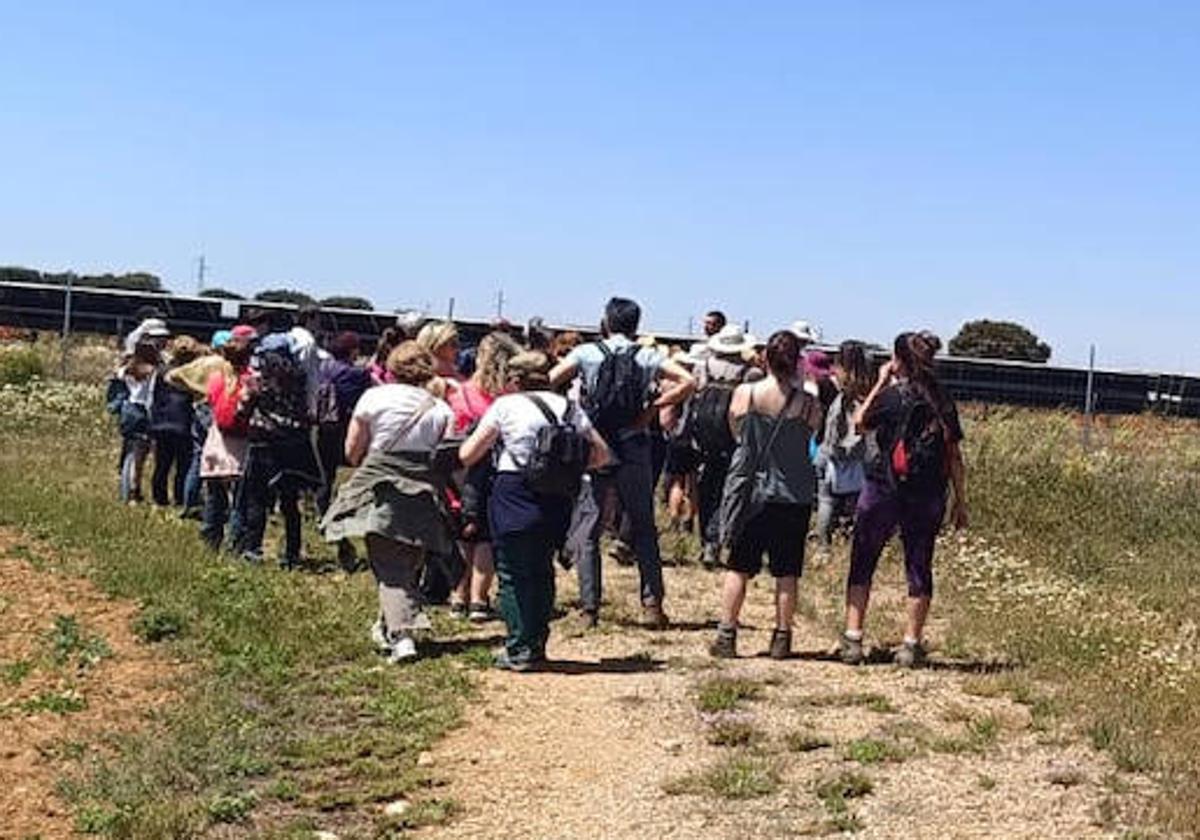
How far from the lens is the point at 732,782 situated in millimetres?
6730

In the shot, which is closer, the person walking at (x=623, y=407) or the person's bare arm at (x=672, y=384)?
the person walking at (x=623, y=407)

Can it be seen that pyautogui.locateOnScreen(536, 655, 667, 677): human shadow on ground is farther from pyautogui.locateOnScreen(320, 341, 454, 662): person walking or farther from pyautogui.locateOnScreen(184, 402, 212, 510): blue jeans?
pyautogui.locateOnScreen(184, 402, 212, 510): blue jeans

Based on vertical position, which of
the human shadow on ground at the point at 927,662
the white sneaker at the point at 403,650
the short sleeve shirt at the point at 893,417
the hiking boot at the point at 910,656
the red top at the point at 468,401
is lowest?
the white sneaker at the point at 403,650

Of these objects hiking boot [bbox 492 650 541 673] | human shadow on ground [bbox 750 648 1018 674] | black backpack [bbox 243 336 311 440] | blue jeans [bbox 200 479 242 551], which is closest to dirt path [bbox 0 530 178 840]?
blue jeans [bbox 200 479 242 551]

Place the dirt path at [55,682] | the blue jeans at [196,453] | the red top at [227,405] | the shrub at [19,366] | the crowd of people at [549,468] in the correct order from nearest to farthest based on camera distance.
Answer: the dirt path at [55,682], the crowd of people at [549,468], the red top at [227,405], the blue jeans at [196,453], the shrub at [19,366]

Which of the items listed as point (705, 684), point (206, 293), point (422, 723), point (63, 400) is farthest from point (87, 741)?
point (206, 293)

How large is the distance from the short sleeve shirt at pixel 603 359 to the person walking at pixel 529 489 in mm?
913

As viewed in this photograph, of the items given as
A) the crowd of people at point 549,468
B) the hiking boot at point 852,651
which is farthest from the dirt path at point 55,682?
the hiking boot at point 852,651

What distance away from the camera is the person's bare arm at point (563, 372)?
9298 mm

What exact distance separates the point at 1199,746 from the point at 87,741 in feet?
16.7

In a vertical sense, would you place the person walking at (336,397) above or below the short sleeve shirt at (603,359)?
below

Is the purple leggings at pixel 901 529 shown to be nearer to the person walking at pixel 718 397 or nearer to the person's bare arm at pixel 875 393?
the person's bare arm at pixel 875 393

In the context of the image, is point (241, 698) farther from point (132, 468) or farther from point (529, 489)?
point (132, 468)

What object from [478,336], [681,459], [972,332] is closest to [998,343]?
[972,332]
